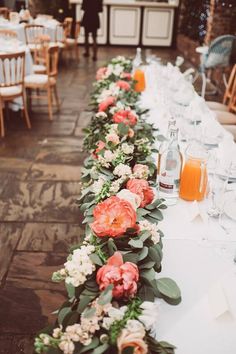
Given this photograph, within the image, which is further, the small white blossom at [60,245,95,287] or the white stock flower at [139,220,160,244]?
the white stock flower at [139,220,160,244]

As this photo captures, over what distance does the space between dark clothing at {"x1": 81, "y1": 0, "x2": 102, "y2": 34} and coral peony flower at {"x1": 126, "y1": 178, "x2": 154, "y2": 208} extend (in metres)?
6.78

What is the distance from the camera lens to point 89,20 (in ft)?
24.6

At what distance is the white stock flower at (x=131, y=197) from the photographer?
3.69 feet

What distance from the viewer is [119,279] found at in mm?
846

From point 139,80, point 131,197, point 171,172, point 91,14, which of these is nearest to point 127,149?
point 171,172

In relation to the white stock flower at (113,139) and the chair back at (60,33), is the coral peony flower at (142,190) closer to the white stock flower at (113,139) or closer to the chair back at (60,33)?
the white stock flower at (113,139)

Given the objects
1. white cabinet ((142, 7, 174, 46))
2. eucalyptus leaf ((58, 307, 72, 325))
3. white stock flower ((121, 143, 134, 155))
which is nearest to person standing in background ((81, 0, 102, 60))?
white cabinet ((142, 7, 174, 46))

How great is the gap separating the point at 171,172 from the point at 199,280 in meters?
0.47

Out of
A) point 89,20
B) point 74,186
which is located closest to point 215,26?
point 89,20

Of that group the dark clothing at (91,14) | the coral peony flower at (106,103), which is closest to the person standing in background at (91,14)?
the dark clothing at (91,14)

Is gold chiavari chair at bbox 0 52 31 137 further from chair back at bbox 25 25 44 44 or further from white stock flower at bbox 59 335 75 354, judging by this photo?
white stock flower at bbox 59 335 75 354

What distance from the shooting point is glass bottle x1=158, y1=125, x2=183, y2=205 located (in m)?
1.39

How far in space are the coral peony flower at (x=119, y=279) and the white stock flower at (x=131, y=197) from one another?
0.26m

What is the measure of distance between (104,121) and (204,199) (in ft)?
2.54
